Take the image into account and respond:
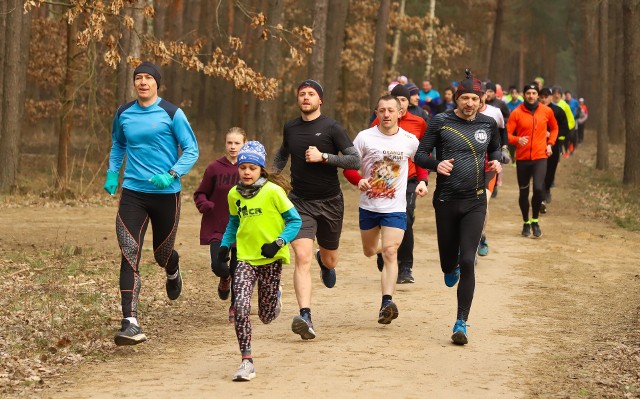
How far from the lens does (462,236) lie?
32.9ft

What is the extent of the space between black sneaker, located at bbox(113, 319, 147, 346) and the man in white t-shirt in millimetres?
2603

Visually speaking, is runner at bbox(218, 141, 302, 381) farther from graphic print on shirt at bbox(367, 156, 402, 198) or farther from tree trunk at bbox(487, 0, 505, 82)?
tree trunk at bbox(487, 0, 505, 82)

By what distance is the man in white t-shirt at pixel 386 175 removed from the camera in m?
10.9

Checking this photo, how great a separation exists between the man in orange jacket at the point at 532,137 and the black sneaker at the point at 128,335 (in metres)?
9.44

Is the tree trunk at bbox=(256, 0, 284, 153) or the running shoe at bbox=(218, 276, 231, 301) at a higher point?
the tree trunk at bbox=(256, 0, 284, 153)

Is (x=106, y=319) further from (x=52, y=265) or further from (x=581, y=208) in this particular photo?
(x=581, y=208)

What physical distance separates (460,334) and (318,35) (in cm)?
1869

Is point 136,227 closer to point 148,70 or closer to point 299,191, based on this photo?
point 148,70

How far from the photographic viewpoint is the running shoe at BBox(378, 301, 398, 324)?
33.9ft

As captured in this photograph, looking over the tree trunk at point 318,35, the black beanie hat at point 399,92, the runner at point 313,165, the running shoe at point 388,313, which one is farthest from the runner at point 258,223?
the tree trunk at point 318,35

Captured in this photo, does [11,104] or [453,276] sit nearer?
[453,276]

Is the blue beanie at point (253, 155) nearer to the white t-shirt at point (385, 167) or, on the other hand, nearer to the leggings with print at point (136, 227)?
the leggings with print at point (136, 227)

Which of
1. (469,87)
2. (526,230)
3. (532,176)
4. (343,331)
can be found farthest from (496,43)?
(343,331)

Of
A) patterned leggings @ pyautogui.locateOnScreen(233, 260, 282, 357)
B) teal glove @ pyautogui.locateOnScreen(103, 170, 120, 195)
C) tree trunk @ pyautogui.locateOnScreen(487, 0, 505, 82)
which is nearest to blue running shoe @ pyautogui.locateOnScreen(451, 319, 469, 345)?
patterned leggings @ pyautogui.locateOnScreen(233, 260, 282, 357)
